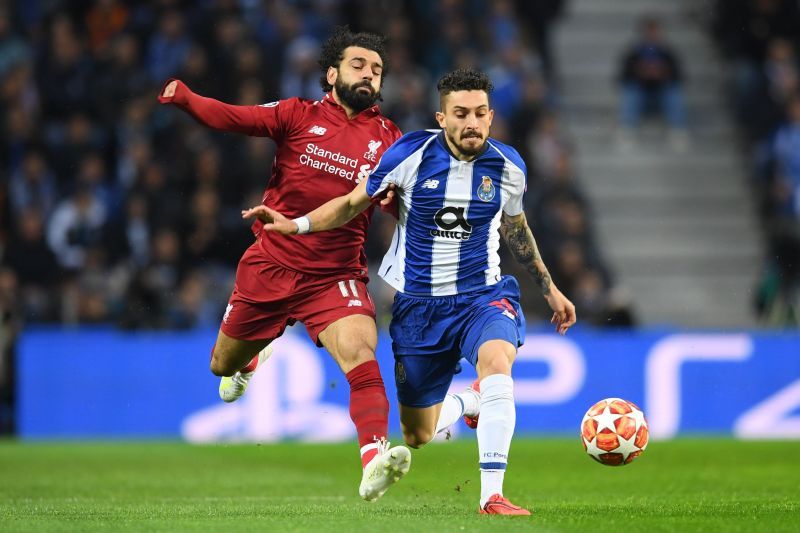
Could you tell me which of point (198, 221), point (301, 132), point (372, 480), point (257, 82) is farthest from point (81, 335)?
point (372, 480)

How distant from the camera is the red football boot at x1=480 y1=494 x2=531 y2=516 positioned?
696cm

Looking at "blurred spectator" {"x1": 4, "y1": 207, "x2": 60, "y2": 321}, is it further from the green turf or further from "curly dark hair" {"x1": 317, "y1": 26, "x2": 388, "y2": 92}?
"curly dark hair" {"x1": 317, "y1": 26, "x2": 388, "y2": 92}

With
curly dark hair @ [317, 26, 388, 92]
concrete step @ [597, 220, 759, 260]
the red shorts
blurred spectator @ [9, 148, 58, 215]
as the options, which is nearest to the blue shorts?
the red shorts

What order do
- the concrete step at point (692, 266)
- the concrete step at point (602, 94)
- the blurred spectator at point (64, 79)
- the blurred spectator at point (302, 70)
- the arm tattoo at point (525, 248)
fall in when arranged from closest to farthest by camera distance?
the arm tattoo at point (525, 248) → the blurred spectator at point (302, 70) → the blurred spectator at point (64, 79) → the concrete step at point (692, 266) → the concrete step at point (602, 94)

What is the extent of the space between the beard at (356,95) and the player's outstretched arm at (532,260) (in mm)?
1074

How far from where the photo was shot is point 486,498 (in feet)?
23.1

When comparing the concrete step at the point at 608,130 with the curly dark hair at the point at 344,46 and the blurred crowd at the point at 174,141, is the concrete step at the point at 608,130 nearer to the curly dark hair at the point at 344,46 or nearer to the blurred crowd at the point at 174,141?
the blurred crowd at the point at 174,141

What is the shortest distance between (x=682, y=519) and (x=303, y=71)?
33.6 feet

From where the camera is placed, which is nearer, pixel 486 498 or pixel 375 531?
pixel 375 531

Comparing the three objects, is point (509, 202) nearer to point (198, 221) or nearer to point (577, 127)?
point (198, 221)

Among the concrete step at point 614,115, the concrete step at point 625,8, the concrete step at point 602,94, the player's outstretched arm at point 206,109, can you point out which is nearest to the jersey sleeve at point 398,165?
the player's outstretched arm at point 206,109

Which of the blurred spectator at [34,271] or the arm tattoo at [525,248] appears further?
the blurred spectator at [34,271]

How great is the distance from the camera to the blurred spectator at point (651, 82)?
60.5 ft

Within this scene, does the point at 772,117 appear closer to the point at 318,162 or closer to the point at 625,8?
the point at 625,8
